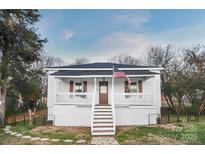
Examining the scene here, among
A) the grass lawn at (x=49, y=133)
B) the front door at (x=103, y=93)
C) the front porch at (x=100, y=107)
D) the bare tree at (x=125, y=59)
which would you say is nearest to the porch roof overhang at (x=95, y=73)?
the front porch at (x=100, y=107)

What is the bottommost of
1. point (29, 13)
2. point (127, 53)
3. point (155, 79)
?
point (155, 79)

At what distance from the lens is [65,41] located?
372 inches

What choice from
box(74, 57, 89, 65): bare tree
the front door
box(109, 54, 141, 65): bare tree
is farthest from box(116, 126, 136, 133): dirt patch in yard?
box(74, 57, 89, 65): bare tree

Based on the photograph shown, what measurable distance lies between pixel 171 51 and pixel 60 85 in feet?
17.0

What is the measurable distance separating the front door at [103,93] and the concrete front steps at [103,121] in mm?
798

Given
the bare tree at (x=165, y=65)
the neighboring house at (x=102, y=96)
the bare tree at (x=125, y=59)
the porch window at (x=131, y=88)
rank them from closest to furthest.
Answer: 1. the neighboring house at (x=102, y=96)
2. the bare tree at (x=125, y=59)
3. the porch window at (x=131, y=88)
4. the bare tree at (x=165, y=65)

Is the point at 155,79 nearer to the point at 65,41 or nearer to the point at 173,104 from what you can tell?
the point at 173,104

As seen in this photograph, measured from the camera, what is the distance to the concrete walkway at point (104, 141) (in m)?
7.11

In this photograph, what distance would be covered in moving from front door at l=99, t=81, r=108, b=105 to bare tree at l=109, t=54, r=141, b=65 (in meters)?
1.14

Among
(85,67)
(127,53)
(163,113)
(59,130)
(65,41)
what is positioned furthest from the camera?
(163,113)

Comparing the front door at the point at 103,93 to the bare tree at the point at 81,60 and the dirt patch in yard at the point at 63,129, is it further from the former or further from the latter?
the dirt patch in yard at the point at 63,129

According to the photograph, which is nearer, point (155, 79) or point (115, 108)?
point (115, 108)
